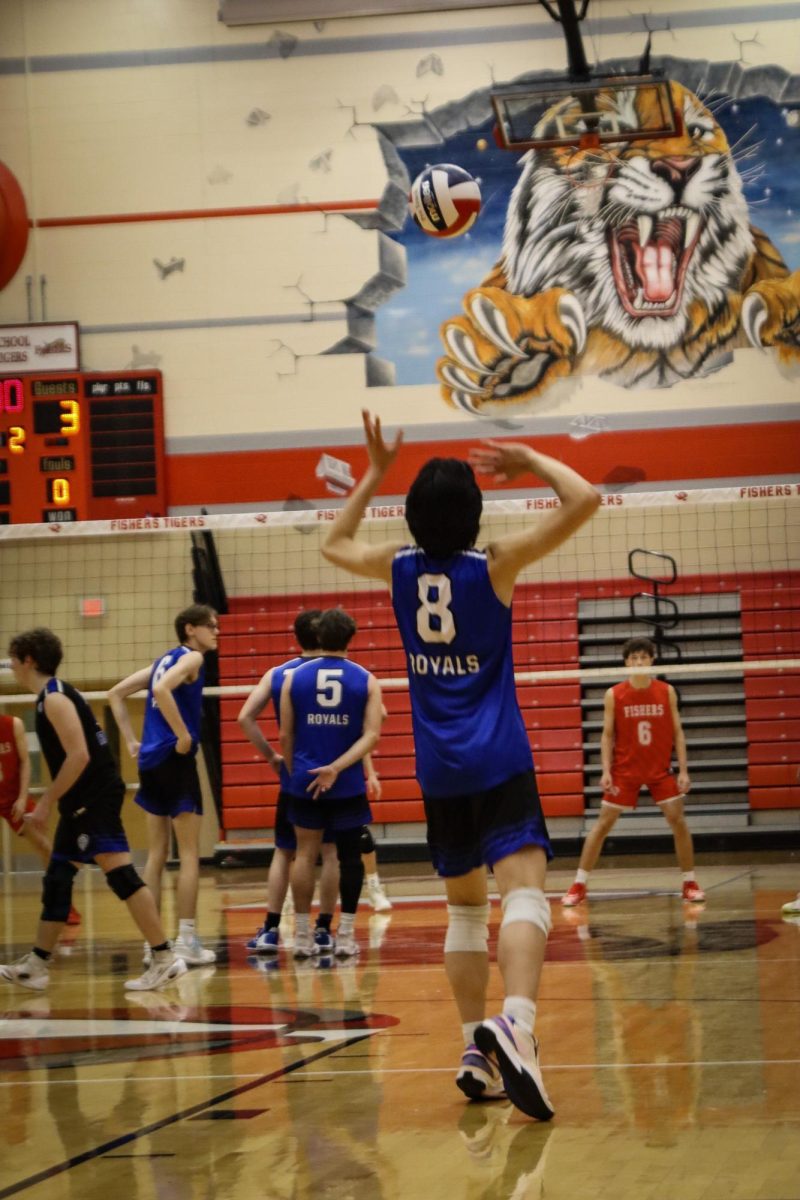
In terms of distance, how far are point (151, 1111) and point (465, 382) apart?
12.1 metres

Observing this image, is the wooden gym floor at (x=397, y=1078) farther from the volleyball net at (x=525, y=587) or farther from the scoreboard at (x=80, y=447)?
the scoreboard at (x=80, y=447)

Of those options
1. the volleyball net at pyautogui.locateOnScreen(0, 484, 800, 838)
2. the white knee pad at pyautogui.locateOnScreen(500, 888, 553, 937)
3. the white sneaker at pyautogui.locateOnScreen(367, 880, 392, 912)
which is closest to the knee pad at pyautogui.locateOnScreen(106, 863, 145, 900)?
the white knee pad at pyautogui.locateOnScreen(500, 888, 553, 937)

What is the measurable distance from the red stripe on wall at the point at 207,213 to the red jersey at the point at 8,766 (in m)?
7.72

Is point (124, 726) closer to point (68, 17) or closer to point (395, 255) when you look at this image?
point (395, 255)

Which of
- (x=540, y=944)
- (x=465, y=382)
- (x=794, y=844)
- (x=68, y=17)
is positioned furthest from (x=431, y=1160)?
(x=68, y=17)

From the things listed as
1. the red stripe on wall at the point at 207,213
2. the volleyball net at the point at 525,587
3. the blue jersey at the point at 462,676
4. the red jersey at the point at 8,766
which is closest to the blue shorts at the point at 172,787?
the red jersey at the point at 8,766

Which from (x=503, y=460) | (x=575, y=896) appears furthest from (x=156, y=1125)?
(x=575, y=896)

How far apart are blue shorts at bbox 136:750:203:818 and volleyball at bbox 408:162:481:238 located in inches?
179

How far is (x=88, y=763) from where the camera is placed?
7.00m

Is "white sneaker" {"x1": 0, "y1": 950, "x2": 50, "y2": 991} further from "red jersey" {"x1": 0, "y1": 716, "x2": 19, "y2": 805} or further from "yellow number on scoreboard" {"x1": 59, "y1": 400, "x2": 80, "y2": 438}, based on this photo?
"yellow number on scoreboard" {"x1": 59, "y1": 400, "x2": 80, "y2": 438}

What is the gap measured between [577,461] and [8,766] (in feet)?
24.4

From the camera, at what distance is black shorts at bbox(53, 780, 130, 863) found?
275 inches

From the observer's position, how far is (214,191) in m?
16.4

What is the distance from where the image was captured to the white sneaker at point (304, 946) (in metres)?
7.88
